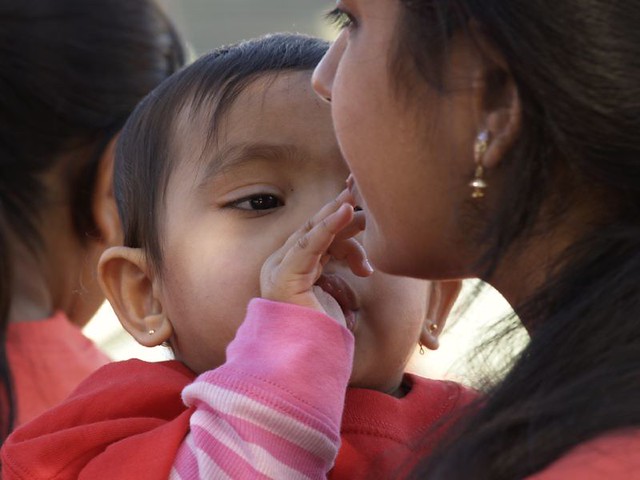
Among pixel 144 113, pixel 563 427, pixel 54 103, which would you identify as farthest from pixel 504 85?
pixel 54 103

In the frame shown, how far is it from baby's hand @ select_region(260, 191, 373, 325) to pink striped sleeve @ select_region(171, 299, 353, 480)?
45mm

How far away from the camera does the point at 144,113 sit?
221 centimetres

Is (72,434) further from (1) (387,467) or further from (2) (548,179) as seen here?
(2) (548,179)

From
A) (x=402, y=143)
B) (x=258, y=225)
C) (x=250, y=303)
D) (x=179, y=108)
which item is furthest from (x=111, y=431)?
(x=402, y=143)

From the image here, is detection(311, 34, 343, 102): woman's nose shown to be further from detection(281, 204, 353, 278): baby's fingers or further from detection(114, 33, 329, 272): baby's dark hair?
detection(114, 33, 329, 272): baby's dark hair

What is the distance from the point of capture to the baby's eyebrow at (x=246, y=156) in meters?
1.97

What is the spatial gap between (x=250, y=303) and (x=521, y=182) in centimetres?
57

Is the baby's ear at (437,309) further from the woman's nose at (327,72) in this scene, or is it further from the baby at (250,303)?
the woman's nose at (327,72)

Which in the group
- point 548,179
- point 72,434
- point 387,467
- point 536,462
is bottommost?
point 72,434

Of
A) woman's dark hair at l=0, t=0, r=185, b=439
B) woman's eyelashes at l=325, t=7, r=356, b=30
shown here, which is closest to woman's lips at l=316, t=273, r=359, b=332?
woman's eyelashes at l=325, t=7, r=356, b=30

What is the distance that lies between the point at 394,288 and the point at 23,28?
1.38 m

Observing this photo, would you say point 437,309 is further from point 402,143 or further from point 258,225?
point 402,143

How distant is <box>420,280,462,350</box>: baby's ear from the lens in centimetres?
216

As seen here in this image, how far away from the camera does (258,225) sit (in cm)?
196
